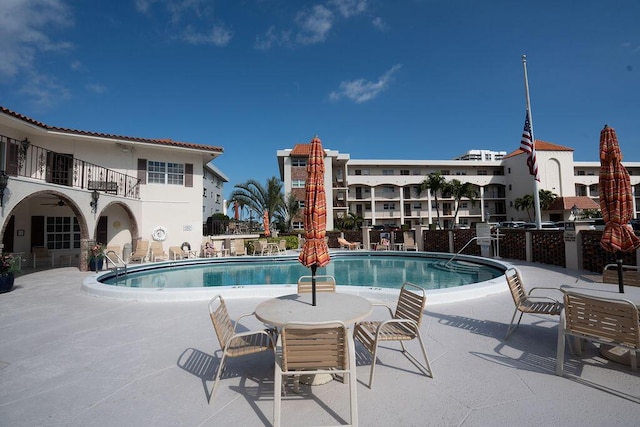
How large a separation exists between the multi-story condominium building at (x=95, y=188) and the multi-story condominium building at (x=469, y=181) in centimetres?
2282

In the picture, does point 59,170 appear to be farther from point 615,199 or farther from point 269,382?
point 615,199

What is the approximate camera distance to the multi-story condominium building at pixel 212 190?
2928 centimetres

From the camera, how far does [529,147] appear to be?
1463cm

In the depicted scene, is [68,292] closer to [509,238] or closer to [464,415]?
[464,415]

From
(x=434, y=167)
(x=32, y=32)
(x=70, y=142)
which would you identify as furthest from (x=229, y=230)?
(x=434, y=167)

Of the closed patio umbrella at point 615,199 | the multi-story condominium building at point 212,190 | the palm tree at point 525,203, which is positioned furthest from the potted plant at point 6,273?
the palm tree at point 525,203

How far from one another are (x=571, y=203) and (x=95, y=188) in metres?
49.5

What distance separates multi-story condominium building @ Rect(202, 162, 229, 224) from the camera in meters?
29.3

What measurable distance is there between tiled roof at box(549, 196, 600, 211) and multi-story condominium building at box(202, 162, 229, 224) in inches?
1726

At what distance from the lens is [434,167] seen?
145ft

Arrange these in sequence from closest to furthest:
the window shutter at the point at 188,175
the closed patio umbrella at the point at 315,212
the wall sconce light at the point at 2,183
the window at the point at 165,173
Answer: the closed patio umbrella at the point at 315,212 → the wall sconce light at the point at 2,183 → the window at the point at 165,173 → the window shutter at the point at 188,175

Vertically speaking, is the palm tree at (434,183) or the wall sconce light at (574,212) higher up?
the palm tree at (434,183)

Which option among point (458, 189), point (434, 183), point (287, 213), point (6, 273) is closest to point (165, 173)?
point (6, 273)

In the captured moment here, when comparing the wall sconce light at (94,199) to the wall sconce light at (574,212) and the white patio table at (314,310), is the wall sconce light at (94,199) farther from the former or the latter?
the wall sconce light at (574,212)
